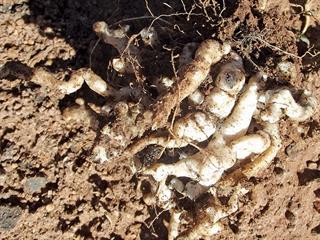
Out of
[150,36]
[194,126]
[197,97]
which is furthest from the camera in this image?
[150,36]

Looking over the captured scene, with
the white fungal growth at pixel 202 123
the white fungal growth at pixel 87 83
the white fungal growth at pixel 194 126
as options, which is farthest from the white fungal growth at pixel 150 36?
the white fungal growth at pixel 194 126

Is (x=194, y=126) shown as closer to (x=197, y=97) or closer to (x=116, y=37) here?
(x=197, y=97)

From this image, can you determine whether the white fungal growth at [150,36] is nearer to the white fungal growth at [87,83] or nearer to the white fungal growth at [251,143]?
the white fungal growth at [87,83]

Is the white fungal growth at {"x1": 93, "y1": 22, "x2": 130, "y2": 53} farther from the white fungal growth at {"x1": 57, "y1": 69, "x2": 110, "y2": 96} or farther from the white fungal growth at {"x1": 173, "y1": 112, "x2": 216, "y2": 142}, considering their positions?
the white fungal growth at {"x1": 173, "y1": 112, "x2": 216, "y2": 142}

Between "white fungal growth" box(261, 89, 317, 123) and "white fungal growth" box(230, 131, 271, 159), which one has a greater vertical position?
"white fungal growth" box(261, 89, 317, 123)

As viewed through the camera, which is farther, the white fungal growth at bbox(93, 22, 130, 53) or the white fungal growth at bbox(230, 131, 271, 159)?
the white fungal growth at bbox(93, 22, 130, 53)

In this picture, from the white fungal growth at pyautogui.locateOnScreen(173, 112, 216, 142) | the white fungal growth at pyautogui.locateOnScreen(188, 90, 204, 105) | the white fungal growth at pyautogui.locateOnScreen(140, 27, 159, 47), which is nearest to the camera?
the white fungal growth at pyautogui.locateOnScreen(173, 112, 216, 142)

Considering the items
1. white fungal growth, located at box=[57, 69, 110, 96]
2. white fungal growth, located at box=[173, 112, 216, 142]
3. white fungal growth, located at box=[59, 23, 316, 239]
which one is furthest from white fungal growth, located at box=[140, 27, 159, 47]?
white fungal growth, located at box=[173, 112, 216, 142]

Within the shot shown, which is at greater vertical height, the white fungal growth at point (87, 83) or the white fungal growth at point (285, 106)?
the white fungal growth at point (285, 106)

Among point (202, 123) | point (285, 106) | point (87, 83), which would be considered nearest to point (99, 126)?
point (87, 83)
